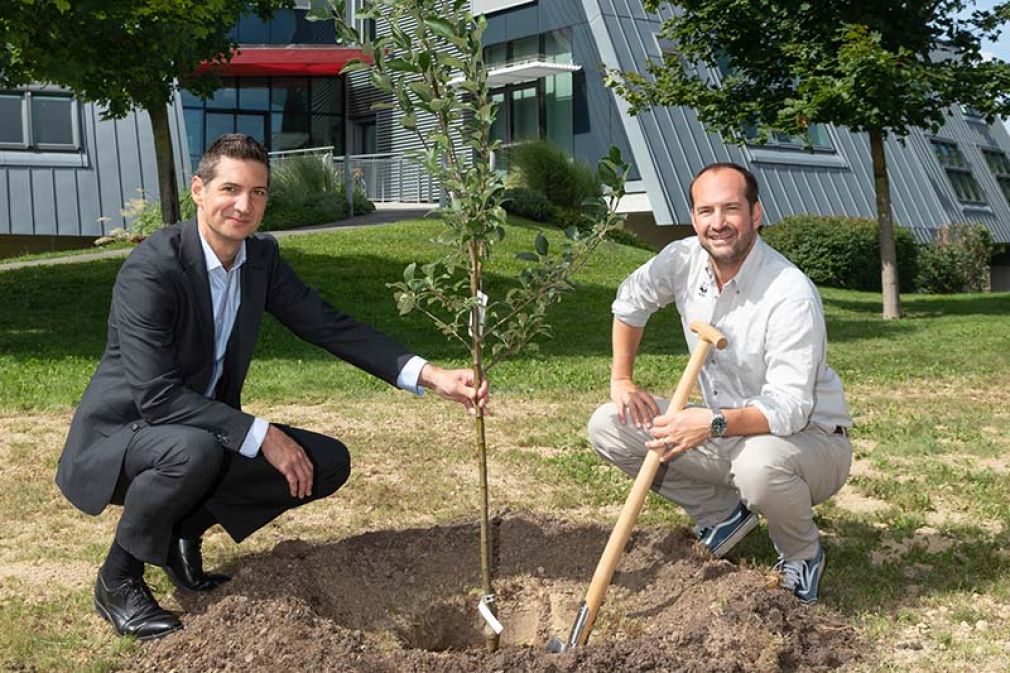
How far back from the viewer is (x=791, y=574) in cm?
430

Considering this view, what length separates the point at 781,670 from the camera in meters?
3.67

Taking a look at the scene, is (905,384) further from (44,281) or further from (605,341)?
(44,281)

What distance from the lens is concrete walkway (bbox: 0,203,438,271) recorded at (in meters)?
19.4

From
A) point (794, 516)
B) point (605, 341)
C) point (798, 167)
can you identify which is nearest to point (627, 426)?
point (794, 516)

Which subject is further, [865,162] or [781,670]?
[865,162]

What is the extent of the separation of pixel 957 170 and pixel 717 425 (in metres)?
34.6

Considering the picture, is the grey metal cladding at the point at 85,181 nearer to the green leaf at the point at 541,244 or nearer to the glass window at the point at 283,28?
the glass window at the point at 283,28

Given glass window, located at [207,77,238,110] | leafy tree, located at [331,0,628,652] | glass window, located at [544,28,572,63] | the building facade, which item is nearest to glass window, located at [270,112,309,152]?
the building facade

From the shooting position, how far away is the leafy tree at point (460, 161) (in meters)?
3.57

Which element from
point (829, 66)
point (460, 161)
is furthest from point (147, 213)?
point (460, 161)

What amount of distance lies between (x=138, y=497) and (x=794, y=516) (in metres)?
2.33

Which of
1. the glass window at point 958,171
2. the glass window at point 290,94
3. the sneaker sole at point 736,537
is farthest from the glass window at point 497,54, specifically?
the sneaker sole at point 736,537

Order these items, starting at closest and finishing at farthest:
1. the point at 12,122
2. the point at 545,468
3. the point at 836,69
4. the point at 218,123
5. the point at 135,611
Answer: the point at 135,611, the point at 545,468, the point at 836,69, the point at 12,122, the point at 218,123

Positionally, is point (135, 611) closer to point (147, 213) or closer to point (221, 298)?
point (221, 298)
